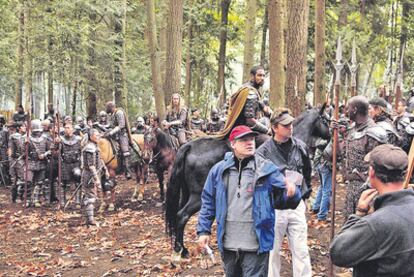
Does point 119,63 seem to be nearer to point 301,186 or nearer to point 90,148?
point 90,148

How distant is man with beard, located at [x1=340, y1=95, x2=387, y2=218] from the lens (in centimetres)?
616

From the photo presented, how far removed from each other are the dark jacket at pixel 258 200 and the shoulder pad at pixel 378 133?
1683 millimetres

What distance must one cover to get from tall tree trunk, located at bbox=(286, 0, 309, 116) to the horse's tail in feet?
14.6

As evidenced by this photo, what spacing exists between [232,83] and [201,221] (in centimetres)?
3067

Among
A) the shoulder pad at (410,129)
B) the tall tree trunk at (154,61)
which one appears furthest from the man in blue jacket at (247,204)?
the tall tree trunk at (154,61)

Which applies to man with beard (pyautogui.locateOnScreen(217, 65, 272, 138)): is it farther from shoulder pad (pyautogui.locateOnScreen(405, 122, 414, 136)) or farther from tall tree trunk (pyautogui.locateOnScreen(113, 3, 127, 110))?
tall tree trunk (pyautogui.locateOnScreen(113, 3, 127, 110))

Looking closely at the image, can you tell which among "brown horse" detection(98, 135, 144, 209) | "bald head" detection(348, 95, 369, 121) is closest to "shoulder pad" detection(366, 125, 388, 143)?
"bald head" detection(348, 95, 369, 121)

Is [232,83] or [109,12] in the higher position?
[109,12]

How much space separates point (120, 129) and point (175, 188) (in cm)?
624

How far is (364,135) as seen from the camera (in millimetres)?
6199

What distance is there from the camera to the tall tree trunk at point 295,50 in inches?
492

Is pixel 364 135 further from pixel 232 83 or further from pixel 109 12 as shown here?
pixel 232 83

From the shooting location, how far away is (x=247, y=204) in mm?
4816

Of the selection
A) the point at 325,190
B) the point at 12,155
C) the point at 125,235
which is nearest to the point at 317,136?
the point at 325,190
